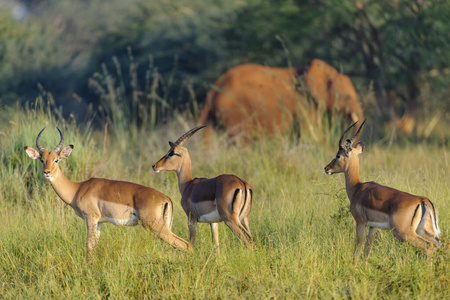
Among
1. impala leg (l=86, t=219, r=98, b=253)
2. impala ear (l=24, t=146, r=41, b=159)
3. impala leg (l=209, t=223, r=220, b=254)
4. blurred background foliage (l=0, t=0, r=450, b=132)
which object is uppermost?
impala ear (l=24, t=146, r=41, b=159)

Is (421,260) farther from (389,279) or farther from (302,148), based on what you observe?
(302,148)

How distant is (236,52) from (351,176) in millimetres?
11506

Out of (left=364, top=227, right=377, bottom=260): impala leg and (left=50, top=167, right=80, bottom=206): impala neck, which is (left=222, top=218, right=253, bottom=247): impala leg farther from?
(left=50, top=167, right=80, bottom=206): impala neck

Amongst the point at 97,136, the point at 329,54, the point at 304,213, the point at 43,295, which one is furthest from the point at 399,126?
the point at 43,295

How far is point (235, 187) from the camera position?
5.00 m

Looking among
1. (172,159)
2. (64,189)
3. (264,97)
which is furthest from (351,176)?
(264,97)

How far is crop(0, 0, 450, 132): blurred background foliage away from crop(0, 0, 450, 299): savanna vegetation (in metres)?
0.04

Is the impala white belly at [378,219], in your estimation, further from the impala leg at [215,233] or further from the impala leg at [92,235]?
the impala leg at [92,235]

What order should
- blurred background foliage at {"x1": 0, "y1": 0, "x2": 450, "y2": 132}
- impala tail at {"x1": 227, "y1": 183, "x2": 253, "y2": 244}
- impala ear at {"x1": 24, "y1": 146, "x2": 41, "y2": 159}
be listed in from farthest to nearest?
blurred background foliage at {"x1": 0, "y1": 0, "x2": 450, "y2": 132}, impala ear at {"x1": 24, "y1": 146, "x2": 41, "y2": 159}, impala tail at {"x1": 227, "y1": 183, "x2": 253, "y2": 244}

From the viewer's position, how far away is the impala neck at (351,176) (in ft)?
16.5

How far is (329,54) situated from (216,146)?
7.09 m

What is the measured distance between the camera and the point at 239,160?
8.76 m

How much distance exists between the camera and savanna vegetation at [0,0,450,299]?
441cm

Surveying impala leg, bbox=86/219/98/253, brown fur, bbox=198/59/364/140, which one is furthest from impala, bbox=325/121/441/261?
brown fur, bbox=198/59/364/140
